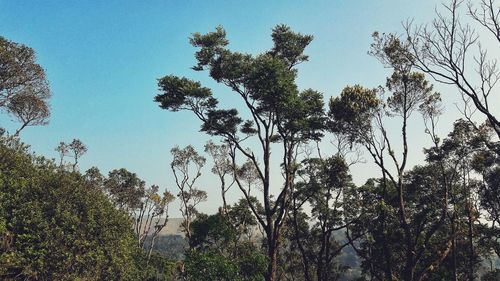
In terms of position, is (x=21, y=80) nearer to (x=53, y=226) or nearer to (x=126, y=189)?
(x=53, y=226)

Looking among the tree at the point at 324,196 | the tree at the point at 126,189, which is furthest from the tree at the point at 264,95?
the tree at the point at 126,189

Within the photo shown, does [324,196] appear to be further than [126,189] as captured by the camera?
No

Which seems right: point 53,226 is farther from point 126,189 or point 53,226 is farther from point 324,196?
point 126,189

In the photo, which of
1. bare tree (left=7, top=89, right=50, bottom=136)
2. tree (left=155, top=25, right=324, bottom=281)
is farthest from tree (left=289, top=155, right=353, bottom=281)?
bare tree (left=7, top=89, right=50, bottom=136)

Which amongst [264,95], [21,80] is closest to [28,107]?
[21,80]

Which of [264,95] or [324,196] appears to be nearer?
[264,95]

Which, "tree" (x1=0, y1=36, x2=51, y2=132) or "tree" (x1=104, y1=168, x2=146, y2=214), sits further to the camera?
"tree" (x1=104, y1=168, x2=146, y2=214)

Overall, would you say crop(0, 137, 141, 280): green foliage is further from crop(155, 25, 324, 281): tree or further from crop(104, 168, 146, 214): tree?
crop(104, 168, 146, 214): tree

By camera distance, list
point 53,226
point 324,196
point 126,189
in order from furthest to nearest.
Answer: point 126,189 < point 324,196 < point 53,226

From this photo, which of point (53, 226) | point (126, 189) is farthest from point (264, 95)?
point (126, 189)

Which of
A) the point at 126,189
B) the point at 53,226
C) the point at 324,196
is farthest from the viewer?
the point at 126,189

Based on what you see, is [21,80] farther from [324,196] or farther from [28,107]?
[324,196]

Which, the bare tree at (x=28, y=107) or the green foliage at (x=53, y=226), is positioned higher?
the bare tree at (x=28, y=107)

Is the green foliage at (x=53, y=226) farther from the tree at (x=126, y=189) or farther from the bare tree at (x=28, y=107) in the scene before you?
the tree at (x=126, y=189)
